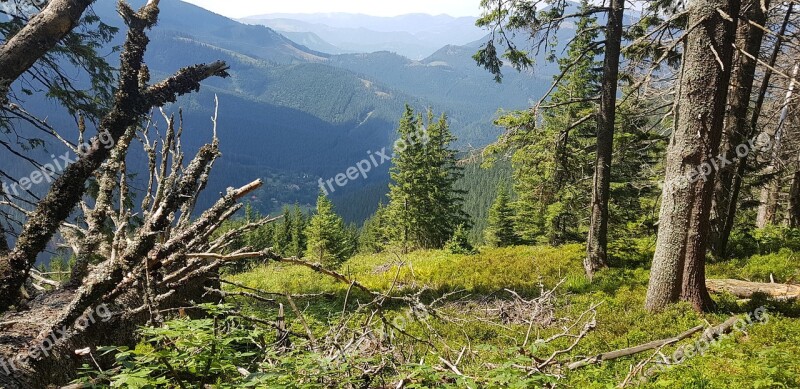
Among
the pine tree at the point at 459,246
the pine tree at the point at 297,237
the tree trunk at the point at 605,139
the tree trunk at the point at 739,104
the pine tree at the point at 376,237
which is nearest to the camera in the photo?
the tree trunk at the point at 739,104

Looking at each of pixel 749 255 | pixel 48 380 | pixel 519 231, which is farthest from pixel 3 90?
pixel 519 231

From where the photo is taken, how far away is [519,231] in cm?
3375

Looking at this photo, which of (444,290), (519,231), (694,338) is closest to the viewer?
(694,338)

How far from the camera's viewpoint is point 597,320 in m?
7.05

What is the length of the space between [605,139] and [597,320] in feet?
14.0

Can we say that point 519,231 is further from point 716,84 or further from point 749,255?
point 716,84

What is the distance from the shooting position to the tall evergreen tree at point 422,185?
94.9 ft

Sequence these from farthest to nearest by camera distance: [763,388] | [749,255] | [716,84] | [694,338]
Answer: [749,255], [716,84], [694,338], [763,388]

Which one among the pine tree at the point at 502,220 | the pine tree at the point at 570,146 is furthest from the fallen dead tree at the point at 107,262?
the pine tree at the point at 502,220

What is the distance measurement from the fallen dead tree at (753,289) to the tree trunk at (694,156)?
1.14 m

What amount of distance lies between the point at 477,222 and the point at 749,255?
10399 centimetres

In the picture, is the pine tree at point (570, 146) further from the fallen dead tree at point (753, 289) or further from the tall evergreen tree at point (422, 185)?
the tall evergreen tree at point (422, 185)

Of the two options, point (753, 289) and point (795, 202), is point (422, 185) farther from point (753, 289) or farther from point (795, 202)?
point (753, 289)

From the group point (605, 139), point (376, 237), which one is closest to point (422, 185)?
point (605, 139)
